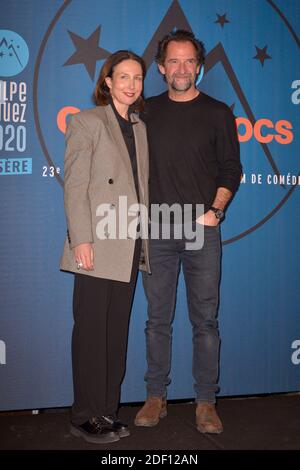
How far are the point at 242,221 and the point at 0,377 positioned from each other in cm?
163

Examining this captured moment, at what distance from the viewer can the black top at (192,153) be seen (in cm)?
254

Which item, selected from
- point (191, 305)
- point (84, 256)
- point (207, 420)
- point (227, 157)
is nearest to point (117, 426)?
point (207, 420)

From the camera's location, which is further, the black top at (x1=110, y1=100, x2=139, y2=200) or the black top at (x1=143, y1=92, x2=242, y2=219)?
the black top at (x1=143, y1=92, x2=242, y2=219)

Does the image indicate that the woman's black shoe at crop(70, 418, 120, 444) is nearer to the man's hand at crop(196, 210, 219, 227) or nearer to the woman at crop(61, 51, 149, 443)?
the woman at crop(61, 51, 149, 443)

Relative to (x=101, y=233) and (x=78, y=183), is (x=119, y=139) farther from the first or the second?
(x=101, y=233)

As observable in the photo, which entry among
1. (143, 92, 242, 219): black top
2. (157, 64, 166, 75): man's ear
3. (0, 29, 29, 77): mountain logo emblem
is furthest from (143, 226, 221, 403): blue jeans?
(0, 29, 29, 77): mountain logo emblem

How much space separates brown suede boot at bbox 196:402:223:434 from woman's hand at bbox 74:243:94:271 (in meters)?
0.91

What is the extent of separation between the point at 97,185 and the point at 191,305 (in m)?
0.81

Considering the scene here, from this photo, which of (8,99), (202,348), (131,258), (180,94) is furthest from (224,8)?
(202,348)

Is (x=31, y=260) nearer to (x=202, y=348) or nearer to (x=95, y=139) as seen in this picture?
(x=95, y=139)

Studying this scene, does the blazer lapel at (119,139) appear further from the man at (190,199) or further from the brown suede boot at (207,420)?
the brown suede boot at (207,420)

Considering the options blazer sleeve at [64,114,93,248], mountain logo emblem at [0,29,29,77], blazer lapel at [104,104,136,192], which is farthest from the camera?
mountain logo emblem at [0,29,29,77]

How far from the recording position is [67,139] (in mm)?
2258

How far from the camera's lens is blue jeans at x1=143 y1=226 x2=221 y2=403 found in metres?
2.52
